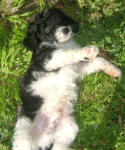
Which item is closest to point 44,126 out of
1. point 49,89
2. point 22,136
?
point 22,136

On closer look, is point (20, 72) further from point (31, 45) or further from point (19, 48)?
point (31, 45)

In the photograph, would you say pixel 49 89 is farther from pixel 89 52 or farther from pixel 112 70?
pixel 112 70

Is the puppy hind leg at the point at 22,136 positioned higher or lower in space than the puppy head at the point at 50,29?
lower

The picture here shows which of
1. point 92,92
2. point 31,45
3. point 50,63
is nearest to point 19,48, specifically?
point 31,45

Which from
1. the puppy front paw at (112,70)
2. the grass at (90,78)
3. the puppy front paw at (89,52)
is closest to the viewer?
the puppy front paw at (89,52)

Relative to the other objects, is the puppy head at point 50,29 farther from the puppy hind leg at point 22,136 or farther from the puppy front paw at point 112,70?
the puppy hind leg at point 22,136

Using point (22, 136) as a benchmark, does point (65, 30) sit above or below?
above

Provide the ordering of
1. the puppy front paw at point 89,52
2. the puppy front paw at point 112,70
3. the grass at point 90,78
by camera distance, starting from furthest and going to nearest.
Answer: the grass at point 90,78 → the puppy front paw at point 112,70 → the puppy front paw at point 89,52

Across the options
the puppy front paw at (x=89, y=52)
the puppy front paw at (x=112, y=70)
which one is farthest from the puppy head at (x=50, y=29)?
the puppy front paw at (x=112, y=70)
